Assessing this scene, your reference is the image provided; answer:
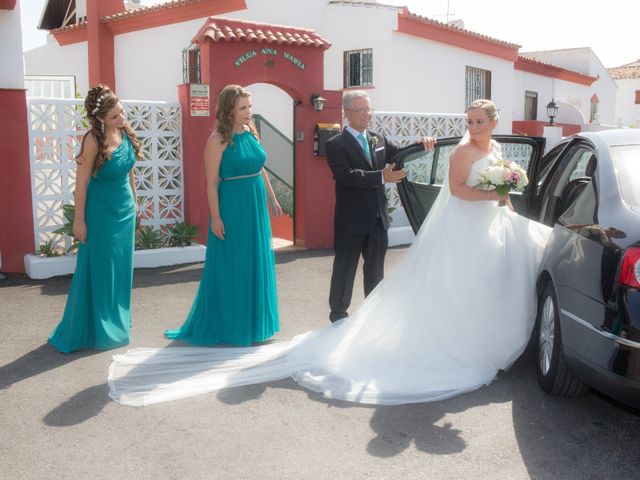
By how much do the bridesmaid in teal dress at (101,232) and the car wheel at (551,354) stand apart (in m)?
3.28

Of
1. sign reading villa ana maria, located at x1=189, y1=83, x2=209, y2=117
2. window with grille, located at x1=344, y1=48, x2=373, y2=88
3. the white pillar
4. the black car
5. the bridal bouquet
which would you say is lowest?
the black car

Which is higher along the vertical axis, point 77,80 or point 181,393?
point 77,80

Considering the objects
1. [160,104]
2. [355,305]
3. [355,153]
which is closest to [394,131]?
[160,104]

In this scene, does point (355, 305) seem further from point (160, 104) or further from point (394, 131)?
point (394, 131)

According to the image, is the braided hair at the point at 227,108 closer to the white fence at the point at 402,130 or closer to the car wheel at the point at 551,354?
the car wheel at the point at 551,354

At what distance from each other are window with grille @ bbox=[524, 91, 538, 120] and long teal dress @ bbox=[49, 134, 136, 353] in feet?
74.5

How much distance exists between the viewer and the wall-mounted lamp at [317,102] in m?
10.3

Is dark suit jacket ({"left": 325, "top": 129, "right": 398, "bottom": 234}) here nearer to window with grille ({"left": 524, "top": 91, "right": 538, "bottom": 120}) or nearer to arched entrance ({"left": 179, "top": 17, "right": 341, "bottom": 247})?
arched entrance ({"left": 179, "top": 17, "right": 341, "bottom": 247})

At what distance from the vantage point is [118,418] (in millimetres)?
4160

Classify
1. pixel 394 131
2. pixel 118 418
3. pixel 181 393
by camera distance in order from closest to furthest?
pixel 118 418 < pixel 181 393 < pixel 394 131

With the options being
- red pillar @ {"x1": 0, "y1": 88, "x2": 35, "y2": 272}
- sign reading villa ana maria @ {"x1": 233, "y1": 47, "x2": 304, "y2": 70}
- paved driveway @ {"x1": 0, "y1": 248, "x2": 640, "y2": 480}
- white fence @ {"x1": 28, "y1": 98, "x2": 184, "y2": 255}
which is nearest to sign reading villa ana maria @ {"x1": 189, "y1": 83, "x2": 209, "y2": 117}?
white fence @ {"x1": 28, "y1": 98, "x2": 184, "y2": 255}

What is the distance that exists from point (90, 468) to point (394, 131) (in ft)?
29.0

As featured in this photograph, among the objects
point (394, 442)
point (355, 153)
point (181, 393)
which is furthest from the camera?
point (355, 153)

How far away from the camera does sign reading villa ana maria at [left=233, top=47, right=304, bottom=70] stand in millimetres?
9820
